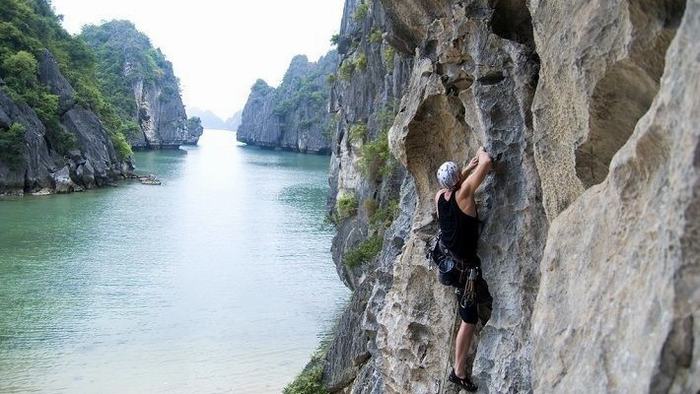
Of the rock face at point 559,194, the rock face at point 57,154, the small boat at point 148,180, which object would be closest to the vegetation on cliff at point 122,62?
the rock face at point 57,154

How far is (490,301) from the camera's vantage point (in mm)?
5762

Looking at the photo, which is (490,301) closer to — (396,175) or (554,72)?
(554,72)

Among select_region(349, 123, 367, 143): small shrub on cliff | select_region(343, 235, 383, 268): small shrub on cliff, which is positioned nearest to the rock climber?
select_region(343, 235, 383, 268): small shrub on cliff

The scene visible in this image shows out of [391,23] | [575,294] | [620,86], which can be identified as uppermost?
[391,23]

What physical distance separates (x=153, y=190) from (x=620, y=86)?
49.3m

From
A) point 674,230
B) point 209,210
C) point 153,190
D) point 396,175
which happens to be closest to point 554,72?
point 674,230

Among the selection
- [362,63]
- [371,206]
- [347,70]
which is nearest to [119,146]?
[347,70]

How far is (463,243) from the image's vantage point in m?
5.65

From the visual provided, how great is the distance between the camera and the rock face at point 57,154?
4378 centimetres

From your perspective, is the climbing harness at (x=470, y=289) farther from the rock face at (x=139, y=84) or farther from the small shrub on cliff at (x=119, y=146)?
the rock face at (x=139, y=84)

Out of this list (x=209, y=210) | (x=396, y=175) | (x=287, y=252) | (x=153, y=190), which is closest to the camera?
(x=396, y=175)

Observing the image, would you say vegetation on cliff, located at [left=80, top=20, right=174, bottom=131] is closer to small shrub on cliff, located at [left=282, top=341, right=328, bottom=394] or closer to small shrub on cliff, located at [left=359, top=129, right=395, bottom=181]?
small shrub on cliff, located at [left=359, top=129, right=395, bottom=181]

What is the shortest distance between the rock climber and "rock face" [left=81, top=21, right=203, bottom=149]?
96.6m

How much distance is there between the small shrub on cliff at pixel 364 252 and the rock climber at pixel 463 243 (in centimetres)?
955
